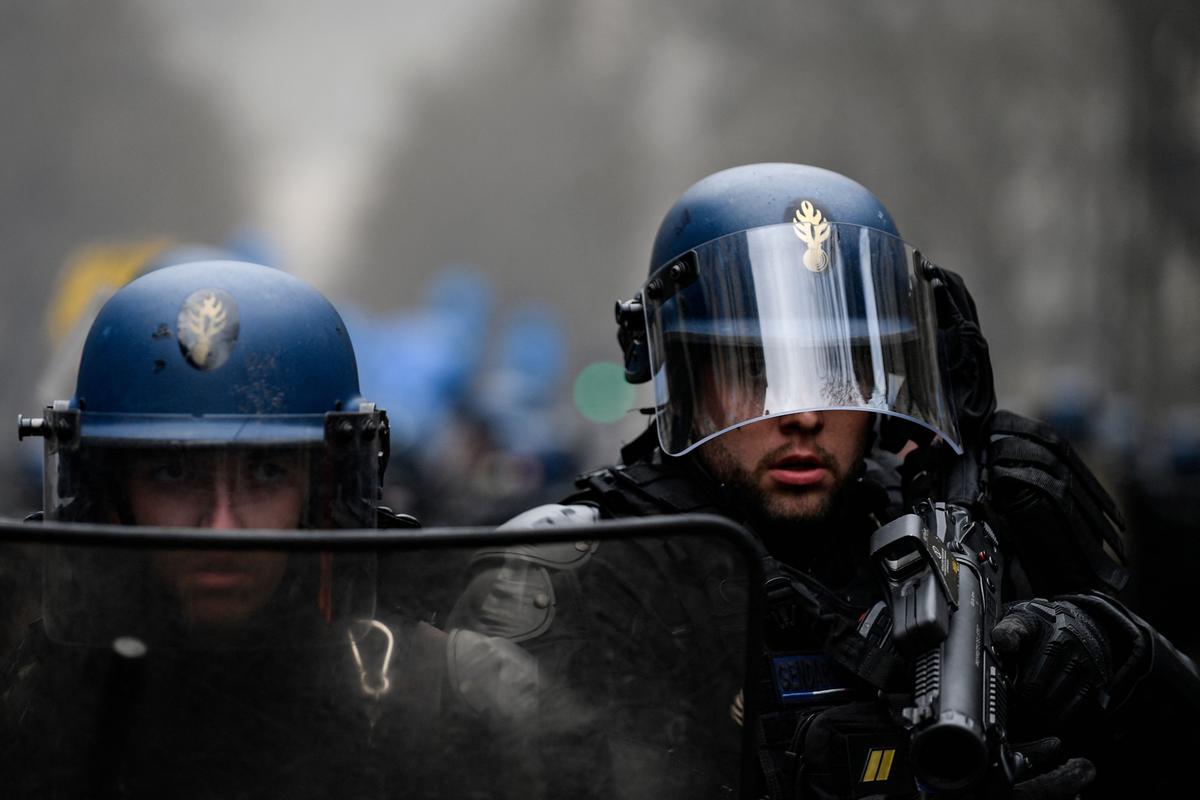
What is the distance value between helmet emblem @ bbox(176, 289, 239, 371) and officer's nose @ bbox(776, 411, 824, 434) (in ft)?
3.55

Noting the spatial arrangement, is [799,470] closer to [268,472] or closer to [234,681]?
[268,472]

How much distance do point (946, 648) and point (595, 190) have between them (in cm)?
3846

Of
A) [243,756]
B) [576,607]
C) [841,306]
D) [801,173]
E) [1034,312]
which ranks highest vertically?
[1034,312]

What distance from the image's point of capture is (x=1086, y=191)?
19.8 metres

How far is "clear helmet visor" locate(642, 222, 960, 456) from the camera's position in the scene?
2.75m

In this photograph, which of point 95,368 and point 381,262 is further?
point 381,262

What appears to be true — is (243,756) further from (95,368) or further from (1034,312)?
(1034,312)

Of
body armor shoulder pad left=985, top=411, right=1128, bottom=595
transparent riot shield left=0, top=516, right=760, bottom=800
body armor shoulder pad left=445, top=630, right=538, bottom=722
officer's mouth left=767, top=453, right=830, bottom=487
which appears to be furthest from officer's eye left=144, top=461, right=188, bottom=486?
body armor shoulder pad left=985, top=411, right=1128, bottom=595

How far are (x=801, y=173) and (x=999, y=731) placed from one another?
126 centimetres

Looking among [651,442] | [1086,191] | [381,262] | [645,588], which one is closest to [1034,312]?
[1086,191]

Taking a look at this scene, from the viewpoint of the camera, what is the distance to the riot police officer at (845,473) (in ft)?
8.32

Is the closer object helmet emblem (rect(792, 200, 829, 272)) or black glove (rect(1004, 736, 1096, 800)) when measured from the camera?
black glove (rect(1004, 736, 1096, 800))

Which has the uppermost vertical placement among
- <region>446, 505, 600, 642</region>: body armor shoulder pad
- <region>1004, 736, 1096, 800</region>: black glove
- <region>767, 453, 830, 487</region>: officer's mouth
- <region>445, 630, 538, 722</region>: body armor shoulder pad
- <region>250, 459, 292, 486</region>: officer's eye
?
<region>250, 459, 292, 486</region>: officer's eye

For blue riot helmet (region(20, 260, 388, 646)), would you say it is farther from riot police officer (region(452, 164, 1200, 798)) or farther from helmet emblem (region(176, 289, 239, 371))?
riot police officer (region(452, 164, 1200, 798))
